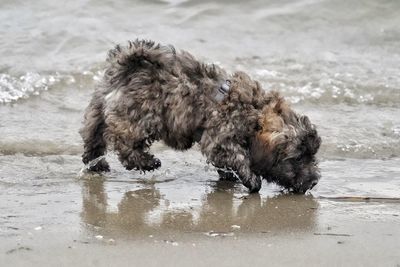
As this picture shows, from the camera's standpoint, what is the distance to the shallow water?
5.67 m

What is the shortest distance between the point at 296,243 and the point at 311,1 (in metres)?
10.3

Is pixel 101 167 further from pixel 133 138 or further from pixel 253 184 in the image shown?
pixel 253 184

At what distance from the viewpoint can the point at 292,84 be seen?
34.9 feet

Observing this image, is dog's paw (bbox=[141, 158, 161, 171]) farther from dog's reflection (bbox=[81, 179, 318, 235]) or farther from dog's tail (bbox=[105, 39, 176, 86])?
dog's tail (bbox=[105, 39, 176, 86])

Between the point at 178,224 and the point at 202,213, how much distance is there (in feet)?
1.27

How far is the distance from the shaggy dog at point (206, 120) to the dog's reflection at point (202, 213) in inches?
11.2

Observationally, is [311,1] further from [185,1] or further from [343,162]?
[343,162]

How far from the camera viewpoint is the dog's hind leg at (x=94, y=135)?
6.95 meters

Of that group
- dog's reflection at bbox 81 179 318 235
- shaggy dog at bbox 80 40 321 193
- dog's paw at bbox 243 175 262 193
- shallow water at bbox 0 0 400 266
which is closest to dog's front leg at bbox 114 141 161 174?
shaggy dog at bbox 80 40 321 193

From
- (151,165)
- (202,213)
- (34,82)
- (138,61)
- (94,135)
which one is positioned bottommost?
(202,213)

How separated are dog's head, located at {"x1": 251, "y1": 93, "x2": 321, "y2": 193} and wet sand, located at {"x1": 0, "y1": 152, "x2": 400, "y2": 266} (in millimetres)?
153

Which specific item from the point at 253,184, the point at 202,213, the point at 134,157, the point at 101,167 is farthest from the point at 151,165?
the point at 202,213

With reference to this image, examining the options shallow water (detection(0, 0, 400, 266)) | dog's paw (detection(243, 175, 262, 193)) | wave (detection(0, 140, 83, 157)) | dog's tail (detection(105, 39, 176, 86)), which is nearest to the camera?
shallow water (detection(0, 0, 400, 266))

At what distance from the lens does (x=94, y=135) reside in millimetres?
7012
